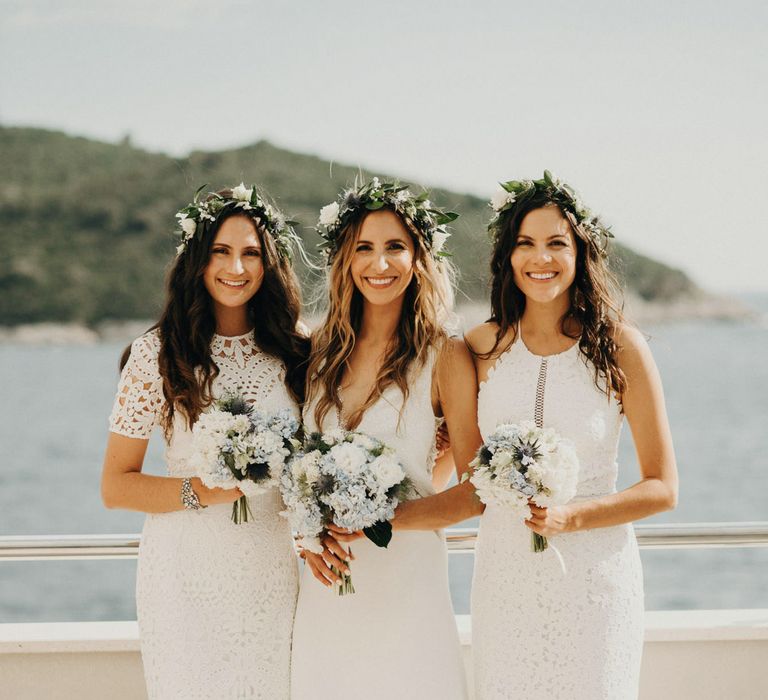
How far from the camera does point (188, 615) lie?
3.69m

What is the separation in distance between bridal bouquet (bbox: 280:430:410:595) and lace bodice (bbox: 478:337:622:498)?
53cm

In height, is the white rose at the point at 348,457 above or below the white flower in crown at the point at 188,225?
below

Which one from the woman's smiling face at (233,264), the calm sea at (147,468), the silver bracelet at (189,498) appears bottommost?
the calm sea at (147,468)

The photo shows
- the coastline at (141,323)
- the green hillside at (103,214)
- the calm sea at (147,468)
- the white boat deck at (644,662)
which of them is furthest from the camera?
the coastline at (141,323)

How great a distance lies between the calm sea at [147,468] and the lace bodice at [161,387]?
5.09 ft

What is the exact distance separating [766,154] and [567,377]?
84455mm

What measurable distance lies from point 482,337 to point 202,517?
132 cm

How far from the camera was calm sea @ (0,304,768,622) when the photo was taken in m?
29.0

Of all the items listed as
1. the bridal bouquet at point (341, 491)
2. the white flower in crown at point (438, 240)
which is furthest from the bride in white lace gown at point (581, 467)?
the bridal bouquet at point (341, 491)

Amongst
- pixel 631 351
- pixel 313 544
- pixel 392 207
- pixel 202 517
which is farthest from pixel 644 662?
pixel 392 207

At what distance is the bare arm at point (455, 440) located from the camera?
3.64 metres

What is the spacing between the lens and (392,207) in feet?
13.0

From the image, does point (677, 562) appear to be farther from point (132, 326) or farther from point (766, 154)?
point (766, 154)

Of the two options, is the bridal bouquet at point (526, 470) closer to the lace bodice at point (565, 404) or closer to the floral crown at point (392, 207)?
the lace bodice at point (565, 404)
